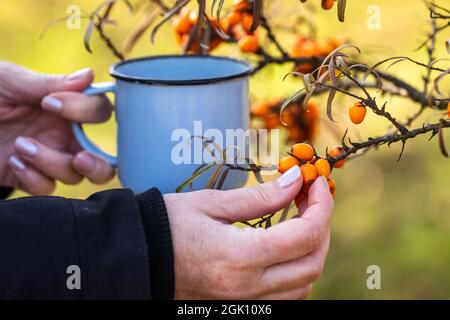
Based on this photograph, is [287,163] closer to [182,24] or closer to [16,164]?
[182,24]

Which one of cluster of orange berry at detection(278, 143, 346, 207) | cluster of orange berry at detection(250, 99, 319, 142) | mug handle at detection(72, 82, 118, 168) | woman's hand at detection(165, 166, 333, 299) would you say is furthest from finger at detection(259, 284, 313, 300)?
cluster of orange berry at detection(250, 99, 319, 142)

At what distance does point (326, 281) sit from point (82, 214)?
1185 mm

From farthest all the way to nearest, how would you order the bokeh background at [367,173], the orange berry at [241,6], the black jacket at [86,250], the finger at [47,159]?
1. the bokeh background at [367,173]
2. the finger at [47,159]
3. the orange berry at [241,6]
4. the black jacket at [86,250]

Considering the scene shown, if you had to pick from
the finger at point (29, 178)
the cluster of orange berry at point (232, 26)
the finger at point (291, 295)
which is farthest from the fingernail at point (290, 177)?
the finger at point (29, 178)

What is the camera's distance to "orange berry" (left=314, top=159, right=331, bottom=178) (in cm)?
67

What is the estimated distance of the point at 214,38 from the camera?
3.21ft

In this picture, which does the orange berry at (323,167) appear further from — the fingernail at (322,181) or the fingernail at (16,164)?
the fingernail at (16,164)

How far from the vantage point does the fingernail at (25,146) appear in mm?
1008

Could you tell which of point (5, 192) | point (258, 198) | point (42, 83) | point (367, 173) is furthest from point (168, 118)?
point (367, 173)

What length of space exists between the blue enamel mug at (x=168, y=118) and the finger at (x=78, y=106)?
0.08 meters

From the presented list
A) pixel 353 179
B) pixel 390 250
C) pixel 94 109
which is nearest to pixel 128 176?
pixel 94 109

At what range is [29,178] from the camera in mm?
1042

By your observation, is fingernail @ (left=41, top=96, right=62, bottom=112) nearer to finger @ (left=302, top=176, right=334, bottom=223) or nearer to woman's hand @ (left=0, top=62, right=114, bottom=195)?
woman's hand @ (left=0, top=62, right=114, bottom=195)

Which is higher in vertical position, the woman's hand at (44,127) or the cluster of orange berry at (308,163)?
the woman's hand at (44,127)
